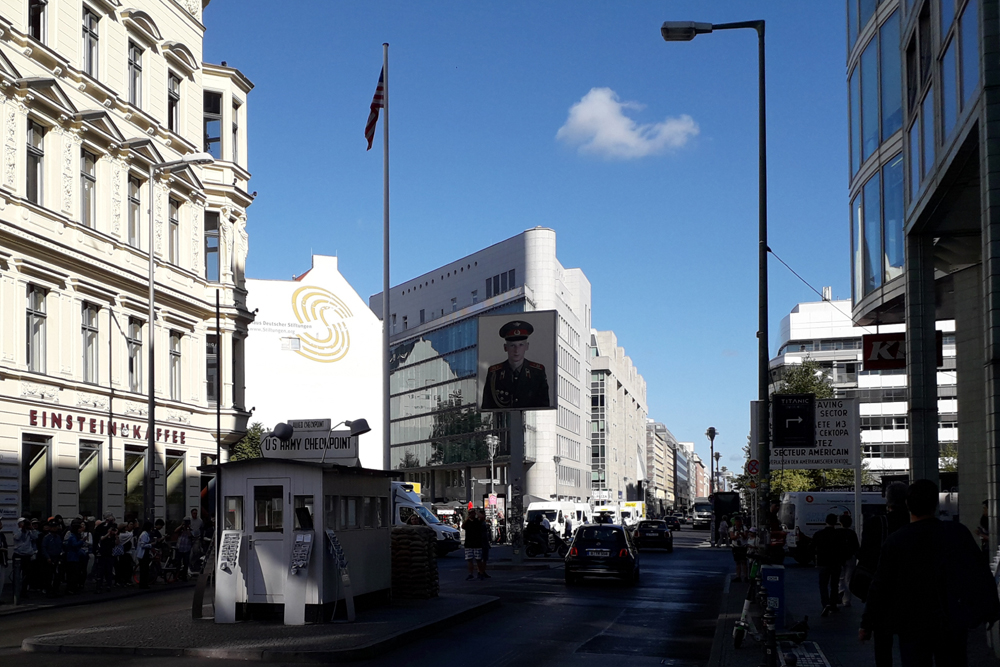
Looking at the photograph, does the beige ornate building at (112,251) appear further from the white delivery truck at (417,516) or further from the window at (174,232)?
the white delivery truck at (417,516)

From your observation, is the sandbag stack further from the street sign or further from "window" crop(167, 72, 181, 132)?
"window" crop(167, 72, 181, 132)

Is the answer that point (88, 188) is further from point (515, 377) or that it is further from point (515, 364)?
point (515, 377)

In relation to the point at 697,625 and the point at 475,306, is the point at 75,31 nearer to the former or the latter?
the point at 697,625

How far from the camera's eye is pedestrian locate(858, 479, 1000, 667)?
6578 mm

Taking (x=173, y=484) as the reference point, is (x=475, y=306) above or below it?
above

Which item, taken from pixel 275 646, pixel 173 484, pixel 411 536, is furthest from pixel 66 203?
pixel 275 646

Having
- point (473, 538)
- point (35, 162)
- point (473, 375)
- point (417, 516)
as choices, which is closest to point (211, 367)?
point (417, 516)

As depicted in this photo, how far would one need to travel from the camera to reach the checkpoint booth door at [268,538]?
16531 millimetres

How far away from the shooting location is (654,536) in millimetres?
53344

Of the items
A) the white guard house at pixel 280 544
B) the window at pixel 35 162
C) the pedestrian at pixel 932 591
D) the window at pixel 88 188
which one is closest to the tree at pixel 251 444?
the window at pixel 88 188

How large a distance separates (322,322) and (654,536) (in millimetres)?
56724

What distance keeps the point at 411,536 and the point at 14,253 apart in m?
14.7

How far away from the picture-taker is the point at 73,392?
103 ft

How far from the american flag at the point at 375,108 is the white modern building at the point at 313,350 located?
71312 mm
